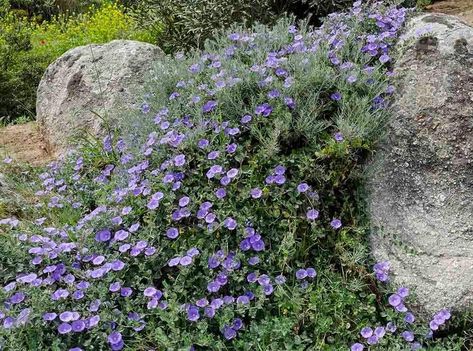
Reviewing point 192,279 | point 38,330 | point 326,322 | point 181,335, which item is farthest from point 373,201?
point 38,330

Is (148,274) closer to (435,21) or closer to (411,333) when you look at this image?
(411,333)

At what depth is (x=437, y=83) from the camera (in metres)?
2.75

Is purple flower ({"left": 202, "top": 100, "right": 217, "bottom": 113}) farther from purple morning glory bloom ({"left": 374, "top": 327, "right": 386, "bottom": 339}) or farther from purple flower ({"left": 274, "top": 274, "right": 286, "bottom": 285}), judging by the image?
purple morning glory bloom ({"left": 374, "top": 327, "right": 386, "bottom": 339})

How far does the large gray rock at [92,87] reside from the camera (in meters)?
4.06

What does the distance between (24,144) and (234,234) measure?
276cm

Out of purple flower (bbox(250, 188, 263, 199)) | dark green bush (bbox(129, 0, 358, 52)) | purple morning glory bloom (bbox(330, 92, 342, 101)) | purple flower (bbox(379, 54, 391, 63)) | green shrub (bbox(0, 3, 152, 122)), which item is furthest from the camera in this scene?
green shrub (bbox(0, 3, 152, 122))

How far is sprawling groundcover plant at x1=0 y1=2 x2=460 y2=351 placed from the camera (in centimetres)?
223

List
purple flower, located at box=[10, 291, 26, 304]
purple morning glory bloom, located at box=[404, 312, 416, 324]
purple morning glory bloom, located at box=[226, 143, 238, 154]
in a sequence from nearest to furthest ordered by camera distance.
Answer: purple flower, located at box=[10, 291, 26, 304]
purple morning glory bloom, located at box=[404, 312, 416, 324]
purple morning glory bloom, located at box=[226, 143, 238, 154]

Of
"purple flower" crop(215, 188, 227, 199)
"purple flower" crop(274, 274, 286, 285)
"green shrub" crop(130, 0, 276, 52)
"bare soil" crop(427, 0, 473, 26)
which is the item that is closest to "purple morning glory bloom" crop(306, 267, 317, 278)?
"purple flower" crop(274, 274, 286, 285)

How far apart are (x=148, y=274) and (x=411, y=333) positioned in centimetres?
108

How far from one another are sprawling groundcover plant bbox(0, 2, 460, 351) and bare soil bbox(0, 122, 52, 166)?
1383mm

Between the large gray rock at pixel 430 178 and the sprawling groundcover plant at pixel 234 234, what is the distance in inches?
3.9

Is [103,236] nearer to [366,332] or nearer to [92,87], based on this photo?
[366,332]

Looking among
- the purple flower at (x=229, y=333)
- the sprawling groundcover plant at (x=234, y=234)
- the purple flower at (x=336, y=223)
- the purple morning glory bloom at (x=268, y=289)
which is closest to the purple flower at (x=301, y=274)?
the sprawling groundcover plant at (x=234, y=234)
